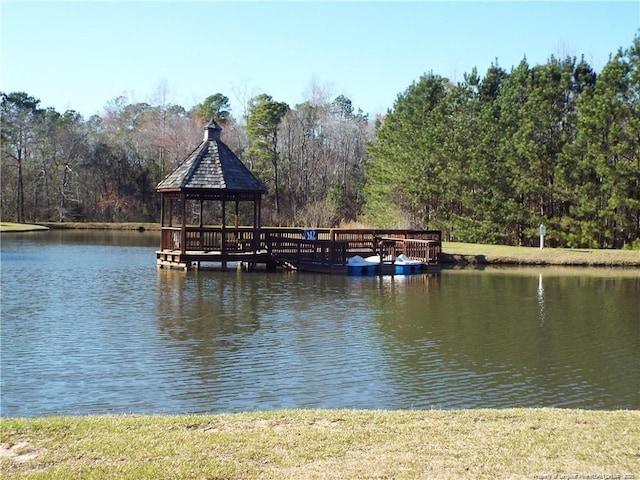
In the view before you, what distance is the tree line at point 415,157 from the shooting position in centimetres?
3419

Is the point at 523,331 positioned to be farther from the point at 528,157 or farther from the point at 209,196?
the point at 528,157

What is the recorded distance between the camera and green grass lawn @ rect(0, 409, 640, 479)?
5.84 meters

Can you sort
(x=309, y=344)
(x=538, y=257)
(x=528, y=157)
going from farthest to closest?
(x=528, y=157) → (x=538, y=257) → (x=309, y=344)

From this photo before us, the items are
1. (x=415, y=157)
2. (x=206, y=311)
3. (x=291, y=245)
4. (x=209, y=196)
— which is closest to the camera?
(x=206, y=311)

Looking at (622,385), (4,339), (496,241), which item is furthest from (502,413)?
(496,241)

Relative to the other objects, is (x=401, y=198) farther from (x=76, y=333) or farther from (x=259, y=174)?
(x=76, y=333)

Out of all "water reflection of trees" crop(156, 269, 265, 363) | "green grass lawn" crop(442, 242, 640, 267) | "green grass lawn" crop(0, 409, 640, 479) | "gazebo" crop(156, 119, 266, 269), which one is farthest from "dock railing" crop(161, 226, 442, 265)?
"green grass lawn" crop(0, 409, 640, 479)

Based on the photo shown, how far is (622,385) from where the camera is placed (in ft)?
35.4

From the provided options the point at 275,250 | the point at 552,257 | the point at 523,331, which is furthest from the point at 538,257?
the point at 523,331

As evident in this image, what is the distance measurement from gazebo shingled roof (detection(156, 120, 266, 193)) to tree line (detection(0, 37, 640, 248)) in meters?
14.1

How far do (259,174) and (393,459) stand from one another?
60.7 metres

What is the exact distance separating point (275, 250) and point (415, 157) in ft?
54.6

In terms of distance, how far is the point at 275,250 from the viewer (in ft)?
95.6

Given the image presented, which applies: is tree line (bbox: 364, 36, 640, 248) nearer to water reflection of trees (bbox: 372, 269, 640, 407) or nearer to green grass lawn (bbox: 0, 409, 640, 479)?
water reflection of trees (bbox: 372, 269, 640, 407)
